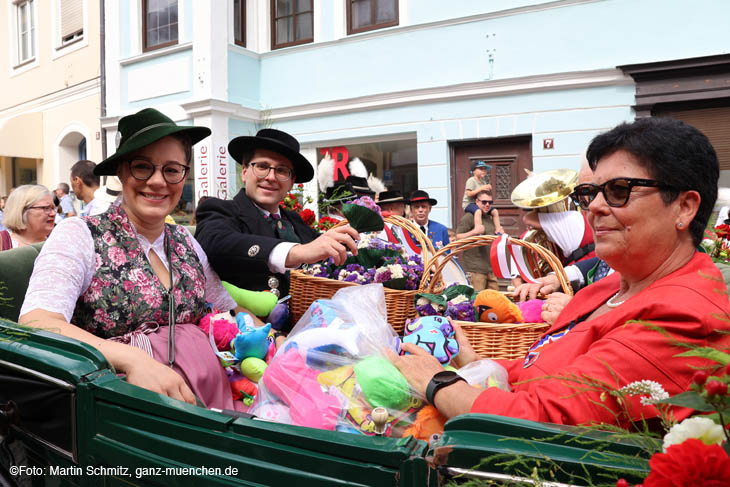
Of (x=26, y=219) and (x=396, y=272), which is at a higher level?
(x=26, y=219)

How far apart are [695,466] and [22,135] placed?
47.1 feet

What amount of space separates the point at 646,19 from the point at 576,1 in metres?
0.89

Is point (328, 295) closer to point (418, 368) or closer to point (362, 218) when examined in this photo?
point (362, 218)

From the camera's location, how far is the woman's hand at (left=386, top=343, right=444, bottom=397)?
4.44ft

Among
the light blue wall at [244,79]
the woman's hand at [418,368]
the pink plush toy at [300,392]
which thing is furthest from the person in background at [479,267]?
the light blue wall at [244,79]

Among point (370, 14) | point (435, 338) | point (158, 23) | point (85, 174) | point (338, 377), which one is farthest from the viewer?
point (158, 23)

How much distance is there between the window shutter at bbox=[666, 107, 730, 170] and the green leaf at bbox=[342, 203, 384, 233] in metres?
5.95

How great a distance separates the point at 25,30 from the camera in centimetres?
1340

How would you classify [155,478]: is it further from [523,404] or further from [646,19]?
[646,19]

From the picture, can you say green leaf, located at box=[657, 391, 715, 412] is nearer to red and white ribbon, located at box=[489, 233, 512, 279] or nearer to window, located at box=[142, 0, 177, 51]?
red and white ribbon, located at box=[489, 233, 512, 279]

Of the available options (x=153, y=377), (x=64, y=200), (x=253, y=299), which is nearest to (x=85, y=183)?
(x=253, y=299)

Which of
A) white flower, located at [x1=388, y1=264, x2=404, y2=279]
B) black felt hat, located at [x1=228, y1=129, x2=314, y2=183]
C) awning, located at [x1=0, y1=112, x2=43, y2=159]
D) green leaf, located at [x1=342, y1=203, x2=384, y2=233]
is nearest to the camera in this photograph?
green leaf, located at [x1=342, y1=203, x2=384, y2=233]

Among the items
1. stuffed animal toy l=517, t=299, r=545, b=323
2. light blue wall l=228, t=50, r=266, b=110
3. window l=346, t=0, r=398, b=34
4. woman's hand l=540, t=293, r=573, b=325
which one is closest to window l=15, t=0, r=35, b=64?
light blue wall l=228, t=50, r=266, b=110

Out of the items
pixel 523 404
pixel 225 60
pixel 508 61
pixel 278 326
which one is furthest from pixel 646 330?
pixel 225 60
